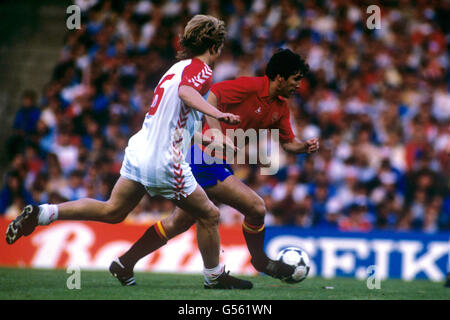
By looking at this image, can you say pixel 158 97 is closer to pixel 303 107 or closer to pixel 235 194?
pixel 235 194

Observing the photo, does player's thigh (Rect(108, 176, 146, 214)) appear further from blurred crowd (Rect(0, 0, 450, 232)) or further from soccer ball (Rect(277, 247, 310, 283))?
blurred crowd (Rect(0, 0, 450, 232))

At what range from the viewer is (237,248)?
1034cm

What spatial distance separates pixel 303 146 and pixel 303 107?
711 cm

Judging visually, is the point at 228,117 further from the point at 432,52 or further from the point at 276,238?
the point at 432,52

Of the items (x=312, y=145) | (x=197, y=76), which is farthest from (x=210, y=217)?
(x=312, y=145)

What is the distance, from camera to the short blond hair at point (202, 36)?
568 cm

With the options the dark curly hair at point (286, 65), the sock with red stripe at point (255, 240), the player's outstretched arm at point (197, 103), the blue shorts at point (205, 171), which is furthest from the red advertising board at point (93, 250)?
the player's outstretched arm at point (197, 103)

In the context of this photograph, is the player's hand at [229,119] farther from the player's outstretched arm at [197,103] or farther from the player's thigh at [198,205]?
the player's thigh at [198,205]

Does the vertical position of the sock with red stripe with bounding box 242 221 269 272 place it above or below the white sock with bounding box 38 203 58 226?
below

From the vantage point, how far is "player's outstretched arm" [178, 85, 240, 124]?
16.9 ft

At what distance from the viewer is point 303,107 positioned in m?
13.6

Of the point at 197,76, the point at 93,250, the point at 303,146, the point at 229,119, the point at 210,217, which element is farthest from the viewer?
the point at 93,250

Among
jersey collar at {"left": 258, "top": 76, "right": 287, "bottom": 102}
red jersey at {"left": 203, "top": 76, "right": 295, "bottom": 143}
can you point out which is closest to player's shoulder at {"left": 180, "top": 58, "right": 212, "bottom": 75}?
red jersey at {"left": 203, "top": 76, "right": 295, "bottom": 143}

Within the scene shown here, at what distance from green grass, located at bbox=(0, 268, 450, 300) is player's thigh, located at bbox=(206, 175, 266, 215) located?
0.76 m
